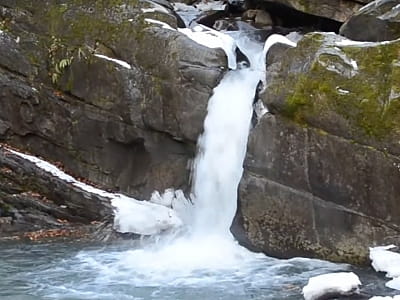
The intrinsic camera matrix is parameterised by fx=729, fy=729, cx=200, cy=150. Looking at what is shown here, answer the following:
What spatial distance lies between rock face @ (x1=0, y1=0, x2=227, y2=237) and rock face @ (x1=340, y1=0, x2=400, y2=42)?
2133 millimetres

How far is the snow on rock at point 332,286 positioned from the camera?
25.8 feet

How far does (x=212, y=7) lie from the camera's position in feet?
49.2

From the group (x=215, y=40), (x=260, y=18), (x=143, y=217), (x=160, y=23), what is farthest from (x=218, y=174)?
(x=260, y=18)

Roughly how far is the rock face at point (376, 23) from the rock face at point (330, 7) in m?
2.09

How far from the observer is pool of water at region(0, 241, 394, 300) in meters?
8.75

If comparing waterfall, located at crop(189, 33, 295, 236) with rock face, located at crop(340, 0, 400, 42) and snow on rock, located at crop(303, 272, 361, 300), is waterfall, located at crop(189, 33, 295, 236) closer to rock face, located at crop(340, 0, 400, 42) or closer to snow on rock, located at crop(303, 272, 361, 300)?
rock face, located at crop(340, 0, 400, 42)

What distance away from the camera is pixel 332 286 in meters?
7.86

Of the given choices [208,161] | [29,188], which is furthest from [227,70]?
[29,188]

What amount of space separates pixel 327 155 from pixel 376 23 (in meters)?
2.17

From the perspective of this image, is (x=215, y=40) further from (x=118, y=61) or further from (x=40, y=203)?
(x=40, y=203)

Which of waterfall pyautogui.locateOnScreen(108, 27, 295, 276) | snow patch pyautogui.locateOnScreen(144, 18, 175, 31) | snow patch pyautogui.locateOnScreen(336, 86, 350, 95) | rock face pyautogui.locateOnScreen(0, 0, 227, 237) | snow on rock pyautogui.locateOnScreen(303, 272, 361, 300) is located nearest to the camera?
snow on rock pyautogui.locateOnScreen(303, 272, 361, 300)

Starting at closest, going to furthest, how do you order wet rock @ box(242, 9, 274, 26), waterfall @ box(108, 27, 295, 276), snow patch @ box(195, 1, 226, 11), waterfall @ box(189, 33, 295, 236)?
waterfall @ box(108, 27, 295, 276), waterfall @ box(189, 33, 295, 236), wet rock @ box(242, 9, 274, 26), snow patch @ box(195, 1, 226, 11)

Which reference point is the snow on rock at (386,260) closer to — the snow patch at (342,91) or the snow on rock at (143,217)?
the snow patch at (342,91)

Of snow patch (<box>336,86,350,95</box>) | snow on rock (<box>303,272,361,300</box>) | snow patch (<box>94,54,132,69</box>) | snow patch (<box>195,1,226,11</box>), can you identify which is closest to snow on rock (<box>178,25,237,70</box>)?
snow patch (<box>94,54,132,69</box>)
